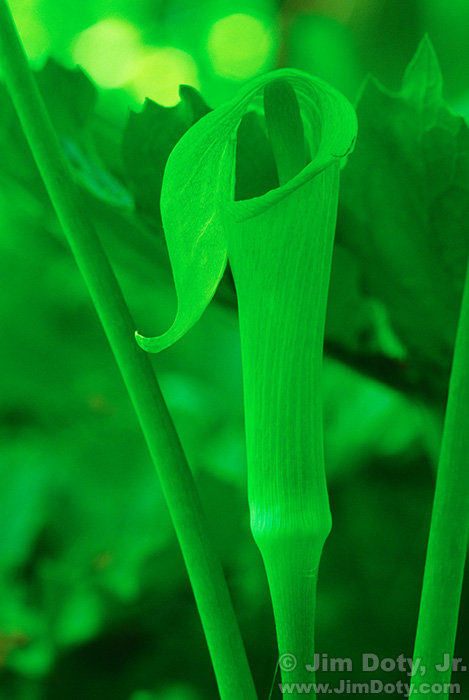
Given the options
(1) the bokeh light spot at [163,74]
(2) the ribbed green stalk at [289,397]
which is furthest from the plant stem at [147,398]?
(1) the bokeh light spot at [163,74]

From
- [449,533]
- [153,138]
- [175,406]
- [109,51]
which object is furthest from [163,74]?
[449,533]

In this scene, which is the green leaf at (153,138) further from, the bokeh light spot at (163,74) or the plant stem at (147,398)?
the bokeh light spot at (163,74)

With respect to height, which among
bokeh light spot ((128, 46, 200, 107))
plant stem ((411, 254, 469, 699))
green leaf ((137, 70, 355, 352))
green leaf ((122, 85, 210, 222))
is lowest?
plant stem ((411, 254, 469, 699))

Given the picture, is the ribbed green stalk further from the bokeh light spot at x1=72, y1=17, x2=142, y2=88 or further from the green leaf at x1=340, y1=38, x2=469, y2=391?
the bokeh light spot at x1=72, y1=17, x2=142, y2=88

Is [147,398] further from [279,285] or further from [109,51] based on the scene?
[109,51]

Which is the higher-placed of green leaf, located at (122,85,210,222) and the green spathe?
green leaf, located at (122,85,210,222)

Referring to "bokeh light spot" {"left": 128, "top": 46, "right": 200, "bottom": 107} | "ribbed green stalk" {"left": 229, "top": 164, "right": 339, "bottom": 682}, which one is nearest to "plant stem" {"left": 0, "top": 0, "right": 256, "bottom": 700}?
"ribbed green stalk" {"left": 229, "top": 164, "right": 339, "bottom": 682}

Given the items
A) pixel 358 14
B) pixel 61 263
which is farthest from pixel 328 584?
pixel 358 14
